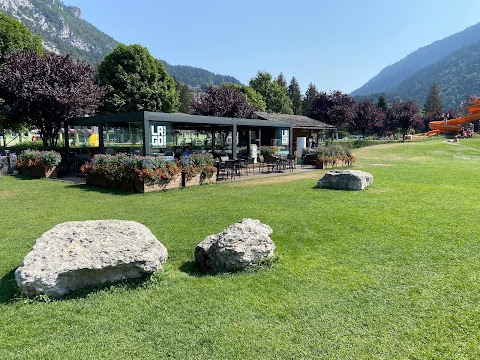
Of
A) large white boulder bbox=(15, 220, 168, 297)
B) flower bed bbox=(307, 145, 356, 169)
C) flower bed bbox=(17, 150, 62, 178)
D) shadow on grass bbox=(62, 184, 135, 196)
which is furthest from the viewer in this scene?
flower bed bbox=(307, 145, 356, 169)

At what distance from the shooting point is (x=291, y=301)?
3562mm

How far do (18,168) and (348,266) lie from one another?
52.1 feet

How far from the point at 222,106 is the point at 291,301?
25543 mm

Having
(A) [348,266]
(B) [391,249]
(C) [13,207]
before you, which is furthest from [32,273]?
(C) [13,207]

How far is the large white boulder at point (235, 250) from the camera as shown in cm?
427

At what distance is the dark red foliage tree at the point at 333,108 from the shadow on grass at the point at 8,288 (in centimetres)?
3782

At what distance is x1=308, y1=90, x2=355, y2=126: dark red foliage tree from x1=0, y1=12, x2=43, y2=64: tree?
94.5 ft

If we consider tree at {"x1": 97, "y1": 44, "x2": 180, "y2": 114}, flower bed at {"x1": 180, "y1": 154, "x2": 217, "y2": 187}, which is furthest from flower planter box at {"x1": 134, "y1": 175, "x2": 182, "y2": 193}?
tree at {"x1": 97, "y1": 44, "x2": 180, "y2": 114}

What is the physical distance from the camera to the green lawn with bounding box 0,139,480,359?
9.30ft

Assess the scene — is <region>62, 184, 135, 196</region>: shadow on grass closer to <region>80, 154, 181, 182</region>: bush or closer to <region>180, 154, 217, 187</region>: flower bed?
<region>80, 154, 181, 182</region>: bush

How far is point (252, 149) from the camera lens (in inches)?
816

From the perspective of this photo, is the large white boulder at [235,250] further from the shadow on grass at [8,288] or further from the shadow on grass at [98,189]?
the shadow on grass at [98,189]

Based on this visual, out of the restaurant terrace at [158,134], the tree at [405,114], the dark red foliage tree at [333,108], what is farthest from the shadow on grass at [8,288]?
the tree at [405,114]

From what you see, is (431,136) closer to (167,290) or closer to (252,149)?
(252,149)
